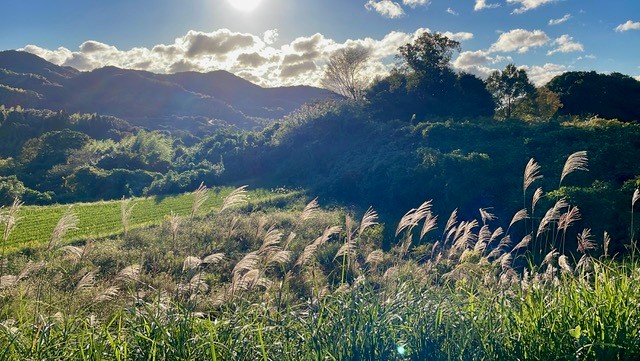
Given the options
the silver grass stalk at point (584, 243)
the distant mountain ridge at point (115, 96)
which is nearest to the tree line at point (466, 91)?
the silver grass stalk at point (584, 243)

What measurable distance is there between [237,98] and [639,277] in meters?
145

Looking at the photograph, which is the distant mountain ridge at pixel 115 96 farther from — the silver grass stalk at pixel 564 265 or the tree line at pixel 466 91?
the silver grass stalk at pixel 564 265

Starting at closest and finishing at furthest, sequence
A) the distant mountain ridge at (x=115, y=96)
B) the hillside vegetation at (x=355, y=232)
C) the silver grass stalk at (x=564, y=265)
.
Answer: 1. the hillside vegetation at (x=355, y=232)
2. the silver grass stalk at (x=564, y=265)
3. the distant mountain ridge at (x=115, y=96)

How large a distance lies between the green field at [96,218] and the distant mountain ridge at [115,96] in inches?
2871

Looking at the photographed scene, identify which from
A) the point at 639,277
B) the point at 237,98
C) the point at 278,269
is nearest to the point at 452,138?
the point at 278,269

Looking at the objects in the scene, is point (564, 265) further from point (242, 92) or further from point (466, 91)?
point (242, 92)

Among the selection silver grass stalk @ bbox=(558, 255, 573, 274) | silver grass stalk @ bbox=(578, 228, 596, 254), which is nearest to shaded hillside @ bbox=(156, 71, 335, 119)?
silver grass stalk @ bbox=(578, 228, 596, 254)

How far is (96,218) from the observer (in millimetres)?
20125

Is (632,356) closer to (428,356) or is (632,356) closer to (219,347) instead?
(428,356)

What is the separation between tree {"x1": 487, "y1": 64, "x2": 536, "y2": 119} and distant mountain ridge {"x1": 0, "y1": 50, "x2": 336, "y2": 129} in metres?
Answer: 63.7

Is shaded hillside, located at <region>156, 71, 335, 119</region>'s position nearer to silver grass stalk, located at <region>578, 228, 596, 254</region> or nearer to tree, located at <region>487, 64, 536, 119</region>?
tree, located at <region>487, 64, 536, 119</region>

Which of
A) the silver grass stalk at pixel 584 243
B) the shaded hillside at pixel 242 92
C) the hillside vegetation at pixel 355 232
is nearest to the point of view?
the hillside vegetation at pixel 355 232

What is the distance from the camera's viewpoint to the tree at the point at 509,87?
113 feet

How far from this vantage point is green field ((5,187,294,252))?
50.4 ft
